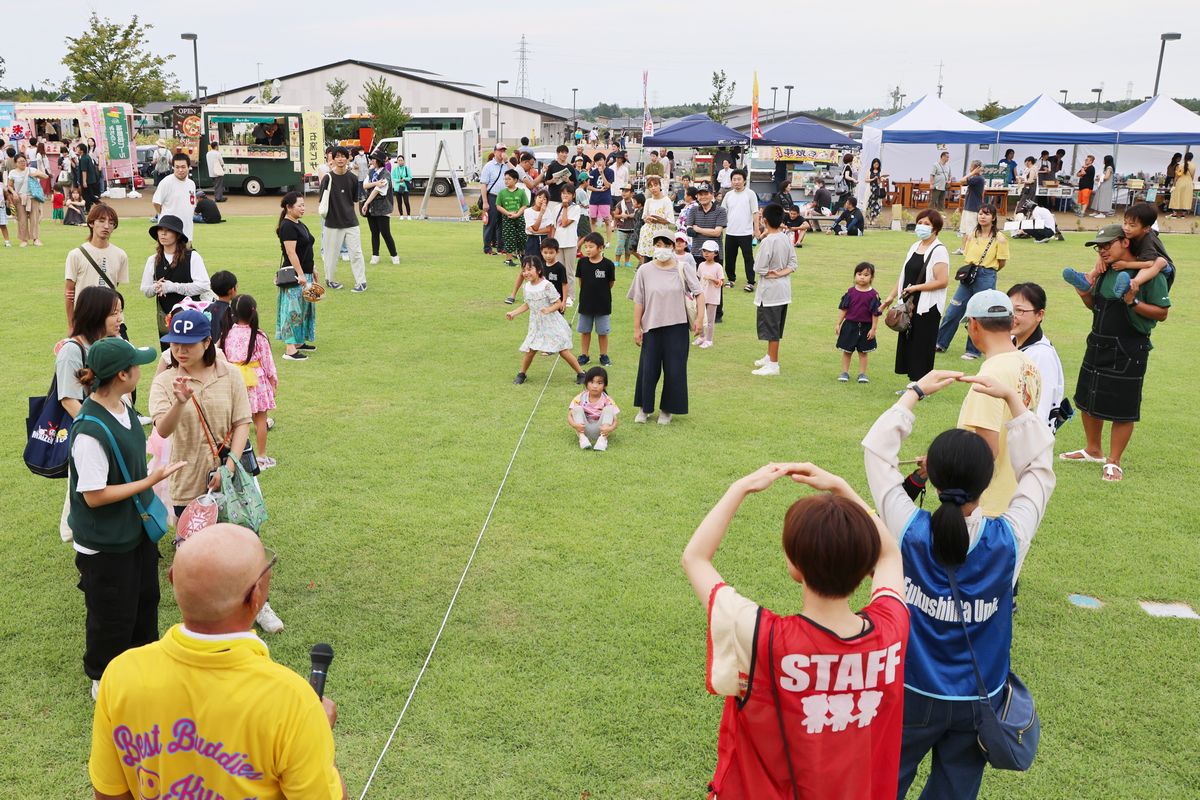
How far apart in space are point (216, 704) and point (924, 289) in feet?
26.0

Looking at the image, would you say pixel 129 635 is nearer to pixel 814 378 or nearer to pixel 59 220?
pixel 814 378

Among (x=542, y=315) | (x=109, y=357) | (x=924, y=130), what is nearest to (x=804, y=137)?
(x=924, y=130)

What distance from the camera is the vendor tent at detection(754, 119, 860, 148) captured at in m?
26.5

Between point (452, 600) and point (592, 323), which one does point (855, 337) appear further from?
point (452, 600)

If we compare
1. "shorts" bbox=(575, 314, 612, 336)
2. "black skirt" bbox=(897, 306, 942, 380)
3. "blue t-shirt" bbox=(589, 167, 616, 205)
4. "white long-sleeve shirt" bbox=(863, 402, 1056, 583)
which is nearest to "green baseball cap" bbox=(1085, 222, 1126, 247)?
"black skirt" bbox=(897, 306, 942, 380)

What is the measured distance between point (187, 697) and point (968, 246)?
10.7m

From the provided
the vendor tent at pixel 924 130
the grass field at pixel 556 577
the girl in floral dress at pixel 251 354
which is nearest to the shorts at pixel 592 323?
the grass field at pixel 556 577

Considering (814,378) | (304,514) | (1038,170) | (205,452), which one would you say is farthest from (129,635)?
(1038,170)

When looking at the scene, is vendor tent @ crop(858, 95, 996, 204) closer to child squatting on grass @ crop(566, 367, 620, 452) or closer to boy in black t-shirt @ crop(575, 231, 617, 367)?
boy in black t-shirt @ crop(575, 231, 617, 367)

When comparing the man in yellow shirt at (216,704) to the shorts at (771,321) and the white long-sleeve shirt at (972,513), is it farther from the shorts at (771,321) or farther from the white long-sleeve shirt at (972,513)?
the shorts at (771,321)

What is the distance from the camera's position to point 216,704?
6.41ft

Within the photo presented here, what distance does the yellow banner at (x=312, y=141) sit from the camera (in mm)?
30750

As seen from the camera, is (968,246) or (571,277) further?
(571,277)

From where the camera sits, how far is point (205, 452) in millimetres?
4684
